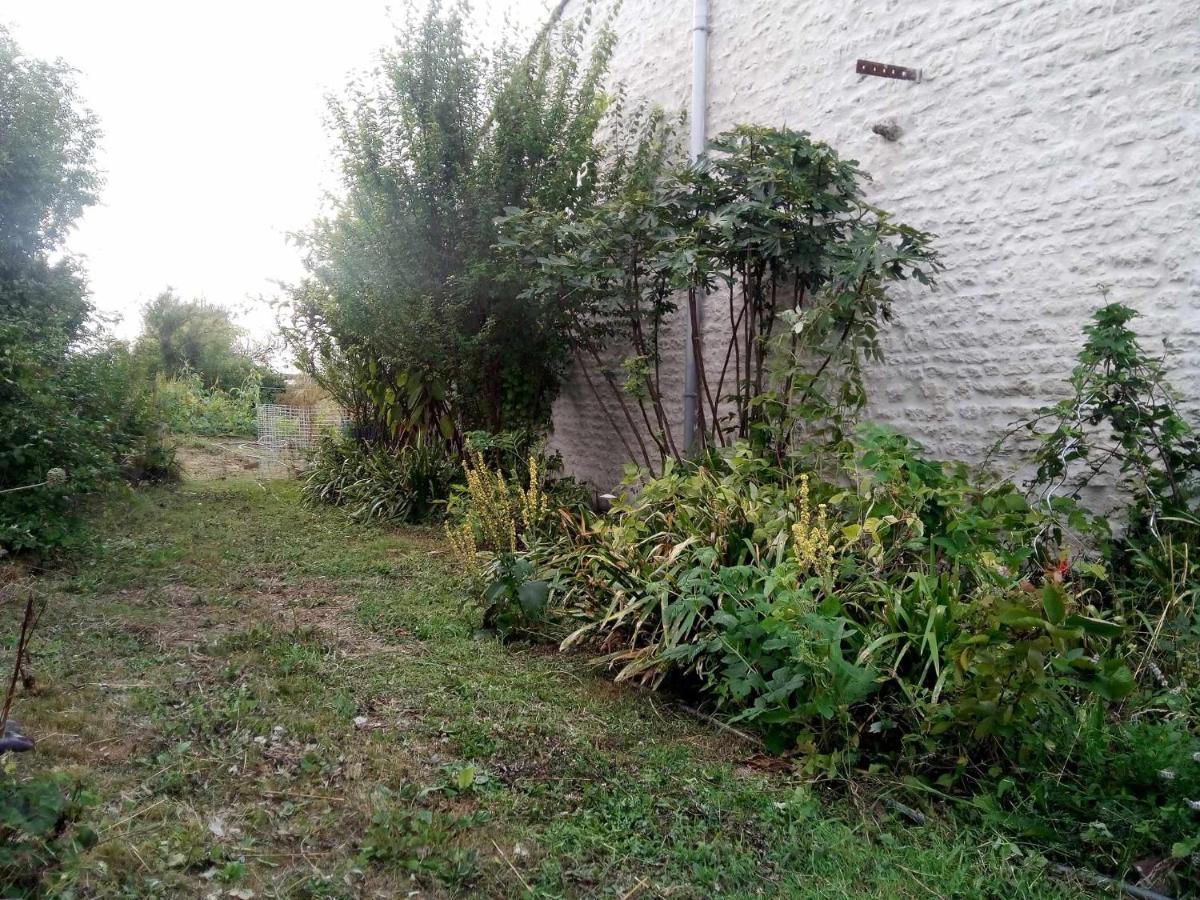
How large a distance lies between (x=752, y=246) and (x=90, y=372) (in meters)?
4.96

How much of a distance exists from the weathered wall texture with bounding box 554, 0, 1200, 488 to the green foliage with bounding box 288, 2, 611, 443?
216 cm

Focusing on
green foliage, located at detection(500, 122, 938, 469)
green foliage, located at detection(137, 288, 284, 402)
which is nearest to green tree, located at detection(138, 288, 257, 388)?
green foliage, located at detection(137, 288, 284, 402)

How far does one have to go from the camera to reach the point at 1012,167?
15.3ft

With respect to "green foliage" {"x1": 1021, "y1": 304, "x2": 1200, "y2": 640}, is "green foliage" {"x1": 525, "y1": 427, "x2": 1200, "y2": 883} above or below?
below

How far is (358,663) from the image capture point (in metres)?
3.82

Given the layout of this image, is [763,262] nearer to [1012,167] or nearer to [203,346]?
[1012,167]

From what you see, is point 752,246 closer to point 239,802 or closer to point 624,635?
point 624,635

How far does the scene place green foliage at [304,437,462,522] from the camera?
8.52 metres

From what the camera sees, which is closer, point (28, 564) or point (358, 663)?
point (358, 663)

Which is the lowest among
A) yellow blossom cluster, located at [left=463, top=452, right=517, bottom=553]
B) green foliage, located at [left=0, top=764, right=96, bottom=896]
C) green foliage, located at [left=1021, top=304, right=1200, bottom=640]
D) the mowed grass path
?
the mowed grass path

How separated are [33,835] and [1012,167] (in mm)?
5154

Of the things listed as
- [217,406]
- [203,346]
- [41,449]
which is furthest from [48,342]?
[203,346]

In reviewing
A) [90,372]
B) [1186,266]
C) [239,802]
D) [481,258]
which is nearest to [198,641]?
[239,802]

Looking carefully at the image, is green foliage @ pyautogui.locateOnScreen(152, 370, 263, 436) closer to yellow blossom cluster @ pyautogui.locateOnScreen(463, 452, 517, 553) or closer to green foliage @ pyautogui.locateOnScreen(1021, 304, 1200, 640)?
yellow blossom cluster @ pyautogui.locateOnScreen(463, 452, 517, 553)
